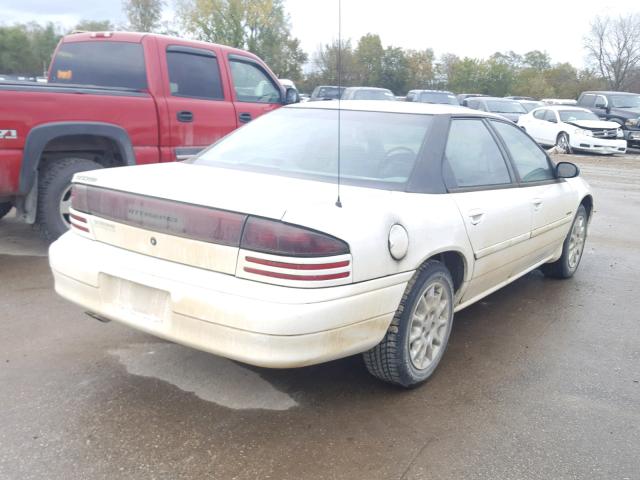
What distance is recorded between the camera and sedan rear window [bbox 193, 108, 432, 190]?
363 centimetres

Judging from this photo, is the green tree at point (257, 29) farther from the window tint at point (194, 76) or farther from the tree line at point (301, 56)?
the window tint at point (194, 76)

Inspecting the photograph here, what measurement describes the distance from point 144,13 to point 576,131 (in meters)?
Result: 48.8

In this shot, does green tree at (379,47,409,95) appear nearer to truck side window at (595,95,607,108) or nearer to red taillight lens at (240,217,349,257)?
truck side window at (595,95,607,108)

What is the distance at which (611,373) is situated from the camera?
3.83 metres

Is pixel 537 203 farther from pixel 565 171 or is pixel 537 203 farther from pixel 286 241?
pixel 286 241

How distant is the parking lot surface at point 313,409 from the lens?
Result: 2.76 metres

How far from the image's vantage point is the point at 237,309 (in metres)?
2.74

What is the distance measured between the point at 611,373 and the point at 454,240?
1.32 meters

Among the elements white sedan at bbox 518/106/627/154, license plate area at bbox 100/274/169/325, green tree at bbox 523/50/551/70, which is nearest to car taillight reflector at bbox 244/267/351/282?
license plate area at bbox 100/274/169/325

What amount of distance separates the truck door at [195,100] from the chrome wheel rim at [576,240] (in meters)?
3.74

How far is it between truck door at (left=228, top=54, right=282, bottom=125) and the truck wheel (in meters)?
2.12

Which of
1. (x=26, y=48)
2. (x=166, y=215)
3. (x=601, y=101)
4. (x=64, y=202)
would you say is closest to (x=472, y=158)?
(x=166, y=215)

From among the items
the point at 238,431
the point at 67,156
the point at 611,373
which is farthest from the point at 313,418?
the point at 67,156

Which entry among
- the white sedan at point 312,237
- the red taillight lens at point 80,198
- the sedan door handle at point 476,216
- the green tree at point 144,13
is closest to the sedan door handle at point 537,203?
the white sedan at point 312,237
